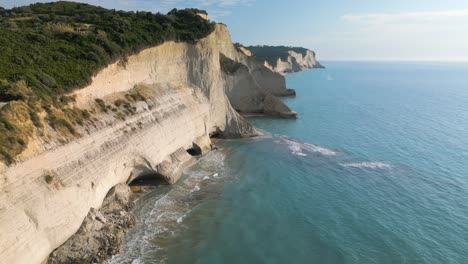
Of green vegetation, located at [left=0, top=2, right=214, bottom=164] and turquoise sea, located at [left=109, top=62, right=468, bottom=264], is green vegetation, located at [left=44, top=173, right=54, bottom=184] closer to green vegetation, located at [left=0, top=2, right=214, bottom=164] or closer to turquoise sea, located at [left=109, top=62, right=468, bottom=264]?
green vegetation, located at [left=0, top=2, right=214, bottom=164]

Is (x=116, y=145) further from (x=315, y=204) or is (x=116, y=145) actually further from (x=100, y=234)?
(x=315, y=204)

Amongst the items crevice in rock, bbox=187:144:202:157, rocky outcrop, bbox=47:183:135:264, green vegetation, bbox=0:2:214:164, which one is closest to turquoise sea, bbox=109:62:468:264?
rocky outcrop, bbox=47:183:135:264

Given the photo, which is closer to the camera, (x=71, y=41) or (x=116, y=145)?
(x=116, y=145)

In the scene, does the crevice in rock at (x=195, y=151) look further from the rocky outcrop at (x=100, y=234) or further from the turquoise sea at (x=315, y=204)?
the rocky outcrop at (x=100, y=234)

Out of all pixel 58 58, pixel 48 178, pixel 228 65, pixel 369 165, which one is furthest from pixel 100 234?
pixel 228 65

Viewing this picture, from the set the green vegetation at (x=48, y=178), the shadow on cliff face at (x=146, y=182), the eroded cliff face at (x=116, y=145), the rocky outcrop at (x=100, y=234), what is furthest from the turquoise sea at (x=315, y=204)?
the green vegetation at (x=48, y=178)

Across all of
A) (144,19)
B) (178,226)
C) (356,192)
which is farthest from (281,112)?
(178,226)

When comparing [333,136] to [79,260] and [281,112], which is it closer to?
[281,112]
